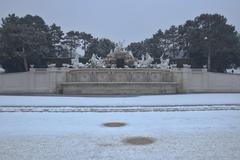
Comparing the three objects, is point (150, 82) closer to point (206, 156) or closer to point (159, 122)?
point (159, 122)

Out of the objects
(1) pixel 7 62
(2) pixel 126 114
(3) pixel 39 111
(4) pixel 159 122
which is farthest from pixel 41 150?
(1) pixel 7 62

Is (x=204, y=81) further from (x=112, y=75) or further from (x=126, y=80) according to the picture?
(x=112, y=75)

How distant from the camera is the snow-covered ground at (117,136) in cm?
750

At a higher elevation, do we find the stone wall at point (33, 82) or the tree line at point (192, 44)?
the tree line at point (192, 44)

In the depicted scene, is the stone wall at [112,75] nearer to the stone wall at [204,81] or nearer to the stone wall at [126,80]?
the stone wall at [126,80]

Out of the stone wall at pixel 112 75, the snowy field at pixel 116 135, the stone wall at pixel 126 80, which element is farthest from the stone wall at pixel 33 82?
the snowy field at pixel 116 135

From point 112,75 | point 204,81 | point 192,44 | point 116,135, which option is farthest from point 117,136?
point 192,44

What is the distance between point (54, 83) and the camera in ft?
105

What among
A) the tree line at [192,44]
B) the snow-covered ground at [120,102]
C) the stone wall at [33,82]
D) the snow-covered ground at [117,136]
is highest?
the tree line at [192,44]

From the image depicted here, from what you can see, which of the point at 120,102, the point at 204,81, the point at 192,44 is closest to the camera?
the point at 120,102

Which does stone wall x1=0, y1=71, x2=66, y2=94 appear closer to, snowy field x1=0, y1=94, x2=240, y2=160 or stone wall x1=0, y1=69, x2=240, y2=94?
Answer: stone wall x1=0, y1=69, x2=240, y2=94

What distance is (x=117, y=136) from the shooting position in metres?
9.66

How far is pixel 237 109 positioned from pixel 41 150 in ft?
35.2

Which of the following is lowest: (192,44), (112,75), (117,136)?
(117,136)
